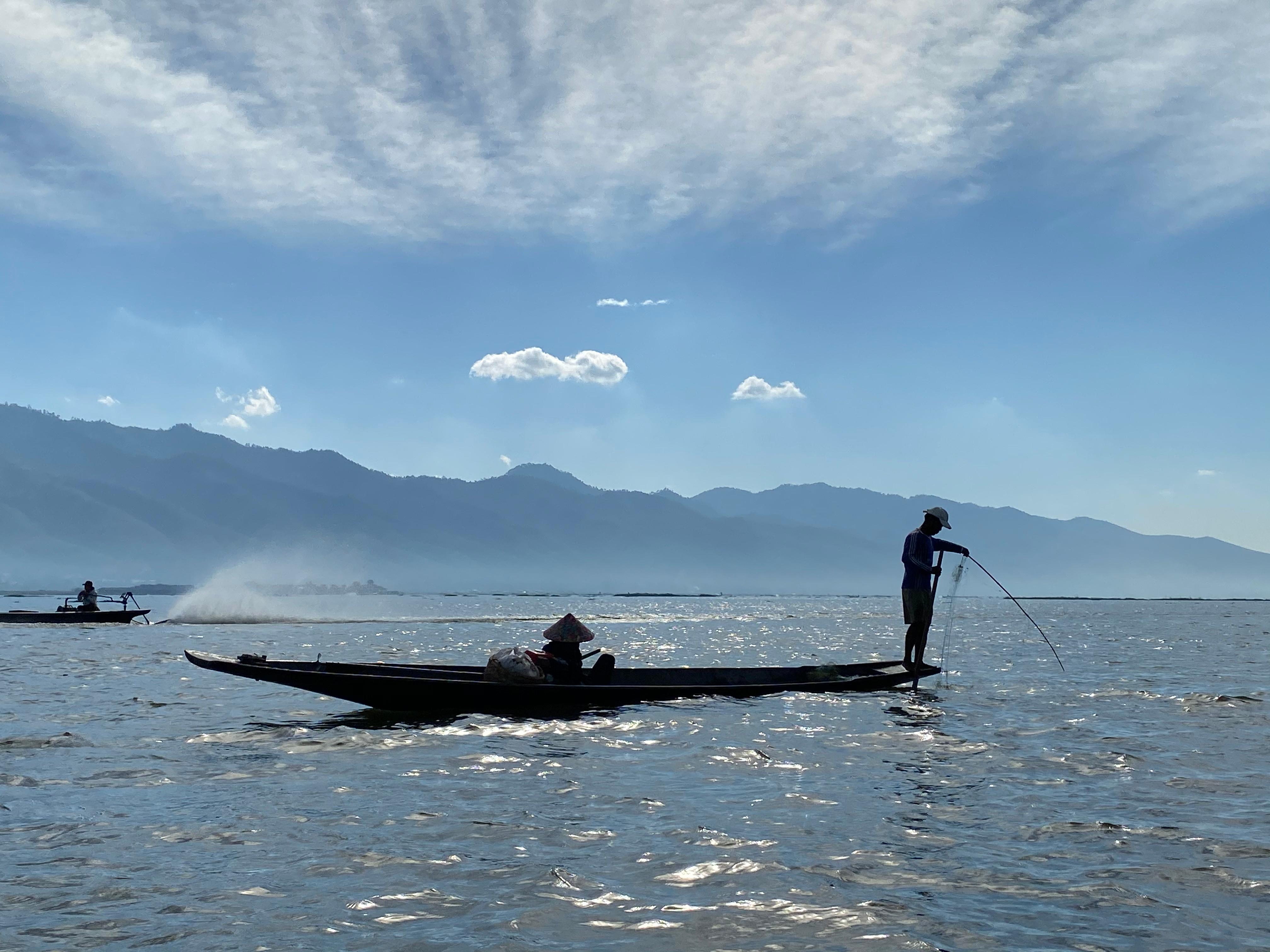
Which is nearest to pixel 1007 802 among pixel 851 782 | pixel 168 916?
pixel 851 782

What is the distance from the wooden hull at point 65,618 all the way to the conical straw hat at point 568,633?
50390 mm

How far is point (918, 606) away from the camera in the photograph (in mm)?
23297

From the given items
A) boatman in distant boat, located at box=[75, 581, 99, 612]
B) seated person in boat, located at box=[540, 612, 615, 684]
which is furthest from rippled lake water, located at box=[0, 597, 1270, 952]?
boatman in distant boat, located at box=[75, 581, 99, 612]

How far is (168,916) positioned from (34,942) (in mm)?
923

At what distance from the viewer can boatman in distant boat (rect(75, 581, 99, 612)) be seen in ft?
197

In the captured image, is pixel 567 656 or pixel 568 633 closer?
pixel 568 633

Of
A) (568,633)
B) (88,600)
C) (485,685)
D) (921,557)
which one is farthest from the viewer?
(88,600)

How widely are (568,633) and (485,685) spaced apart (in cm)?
218

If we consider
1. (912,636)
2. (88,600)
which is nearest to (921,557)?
(912,636)

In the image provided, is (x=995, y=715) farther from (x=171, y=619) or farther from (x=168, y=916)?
(x=171, y=619)

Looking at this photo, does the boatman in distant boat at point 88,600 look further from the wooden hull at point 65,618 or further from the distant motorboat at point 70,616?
the wooden hull at point 65,618

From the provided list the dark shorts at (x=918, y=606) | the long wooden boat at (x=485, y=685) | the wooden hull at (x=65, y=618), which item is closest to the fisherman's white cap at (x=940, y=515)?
the dark shorts at (x=918, y=606)

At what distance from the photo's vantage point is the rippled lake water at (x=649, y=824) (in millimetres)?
7324

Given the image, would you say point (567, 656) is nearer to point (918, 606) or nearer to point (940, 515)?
point (918, 606)
